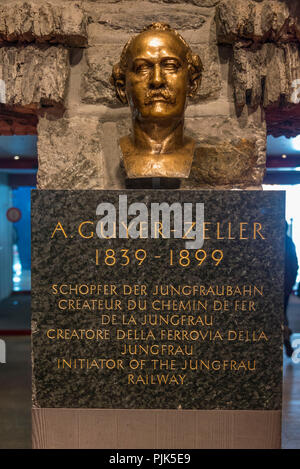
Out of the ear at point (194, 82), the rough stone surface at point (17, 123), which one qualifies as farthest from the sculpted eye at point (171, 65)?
the rough stone surface at point (17, 123)

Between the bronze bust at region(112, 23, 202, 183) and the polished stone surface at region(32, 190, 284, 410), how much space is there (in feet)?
0.80

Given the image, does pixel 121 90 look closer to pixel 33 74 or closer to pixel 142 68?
pixel 142 68

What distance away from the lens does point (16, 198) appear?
A: 16.0 ft

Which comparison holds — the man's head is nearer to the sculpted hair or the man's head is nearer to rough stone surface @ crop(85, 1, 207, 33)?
the sculpted hair

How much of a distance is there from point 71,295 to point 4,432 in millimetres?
1605

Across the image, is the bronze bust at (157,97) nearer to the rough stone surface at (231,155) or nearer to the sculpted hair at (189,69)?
the sculpted hair at (189,69)

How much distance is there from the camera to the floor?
2340mm

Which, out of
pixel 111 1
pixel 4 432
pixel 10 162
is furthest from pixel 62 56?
pixel 10 162

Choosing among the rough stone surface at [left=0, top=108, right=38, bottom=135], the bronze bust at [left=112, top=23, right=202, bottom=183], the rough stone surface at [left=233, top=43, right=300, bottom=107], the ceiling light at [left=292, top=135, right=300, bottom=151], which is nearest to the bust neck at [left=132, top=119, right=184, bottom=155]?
the bronze bust at [left=112, top=23, right=202, bottom=183]

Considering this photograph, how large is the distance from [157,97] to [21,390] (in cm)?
249

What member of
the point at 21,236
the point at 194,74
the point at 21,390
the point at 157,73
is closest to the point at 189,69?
the point at 194,74

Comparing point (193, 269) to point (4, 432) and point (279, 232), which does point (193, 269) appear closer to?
point (279, 232)

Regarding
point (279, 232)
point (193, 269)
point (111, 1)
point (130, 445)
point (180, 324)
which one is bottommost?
point (130, 445)

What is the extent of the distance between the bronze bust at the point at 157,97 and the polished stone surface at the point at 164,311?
24cm
